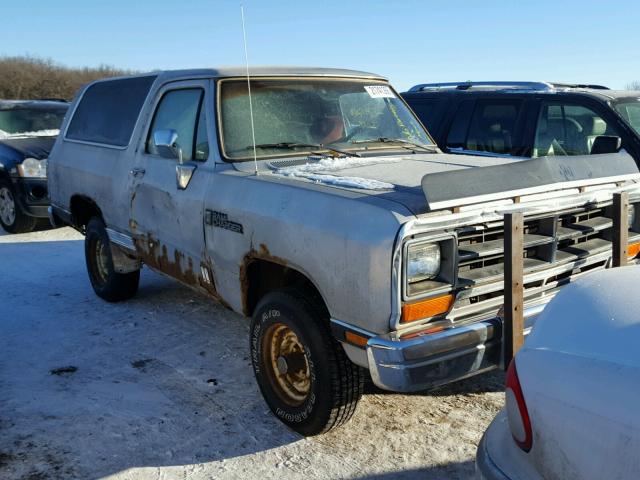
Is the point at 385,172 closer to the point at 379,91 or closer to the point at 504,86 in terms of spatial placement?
the point at 379,91

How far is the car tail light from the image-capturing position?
79.4 inches

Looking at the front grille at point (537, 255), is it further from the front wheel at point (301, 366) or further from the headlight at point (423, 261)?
the front wheel at point (301, 366)

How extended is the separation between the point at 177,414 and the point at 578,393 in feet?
8.49

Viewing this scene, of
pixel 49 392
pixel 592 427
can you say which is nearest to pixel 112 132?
pixel 49 392

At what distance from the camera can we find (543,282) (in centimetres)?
337

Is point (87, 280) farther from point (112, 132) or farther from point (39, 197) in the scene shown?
point (39, 197)

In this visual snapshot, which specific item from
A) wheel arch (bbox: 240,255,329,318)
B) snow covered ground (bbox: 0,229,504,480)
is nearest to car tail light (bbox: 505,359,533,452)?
snow covered ground (bbox: 0,229,504,480)

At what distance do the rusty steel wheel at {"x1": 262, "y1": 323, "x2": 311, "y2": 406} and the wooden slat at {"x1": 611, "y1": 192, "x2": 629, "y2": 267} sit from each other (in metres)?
1.74

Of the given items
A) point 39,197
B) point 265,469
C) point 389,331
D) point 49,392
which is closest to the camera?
point 389,331

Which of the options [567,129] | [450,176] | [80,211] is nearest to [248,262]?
[450,176]

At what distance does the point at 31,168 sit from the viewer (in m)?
8.97

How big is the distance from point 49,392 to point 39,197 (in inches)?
218

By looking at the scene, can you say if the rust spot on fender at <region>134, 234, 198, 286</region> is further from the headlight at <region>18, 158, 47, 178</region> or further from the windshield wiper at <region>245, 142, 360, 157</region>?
the headlight at <region>18, 158, 47, 178</region>

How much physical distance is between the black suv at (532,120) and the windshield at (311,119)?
200cm
